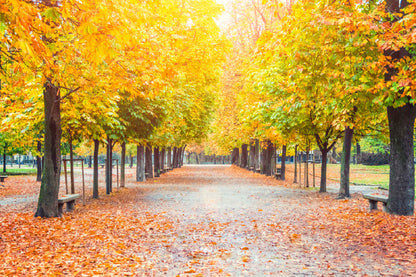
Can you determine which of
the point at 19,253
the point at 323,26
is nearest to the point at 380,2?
the point at 323,26

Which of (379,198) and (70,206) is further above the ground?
(379,198)

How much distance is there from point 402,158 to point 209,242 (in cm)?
592

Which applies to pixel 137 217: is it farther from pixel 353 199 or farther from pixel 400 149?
pixel 353 199

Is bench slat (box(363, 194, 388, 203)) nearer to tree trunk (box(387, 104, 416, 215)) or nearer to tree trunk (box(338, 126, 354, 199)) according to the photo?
tree trunk (box(387, 104, 416, 215))

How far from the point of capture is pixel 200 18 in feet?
72.8

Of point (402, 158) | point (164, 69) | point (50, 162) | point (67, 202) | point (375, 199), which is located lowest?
point (67, 202)

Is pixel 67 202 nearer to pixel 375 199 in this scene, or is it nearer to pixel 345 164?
pixel 375 199

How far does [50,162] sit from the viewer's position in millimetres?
11273

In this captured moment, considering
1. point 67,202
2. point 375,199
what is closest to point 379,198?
point 375,199

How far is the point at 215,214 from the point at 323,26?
617cm

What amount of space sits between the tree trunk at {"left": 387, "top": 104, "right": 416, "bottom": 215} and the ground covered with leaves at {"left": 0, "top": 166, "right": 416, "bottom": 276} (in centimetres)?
56

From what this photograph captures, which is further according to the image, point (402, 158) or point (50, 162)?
point (50, 162)

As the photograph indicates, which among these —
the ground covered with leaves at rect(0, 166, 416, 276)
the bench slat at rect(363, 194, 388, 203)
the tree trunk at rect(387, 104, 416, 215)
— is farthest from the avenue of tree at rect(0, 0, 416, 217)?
the ground covered with leaves at rect(0, 166, 416, 276)

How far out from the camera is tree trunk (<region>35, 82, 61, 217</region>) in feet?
36.8
